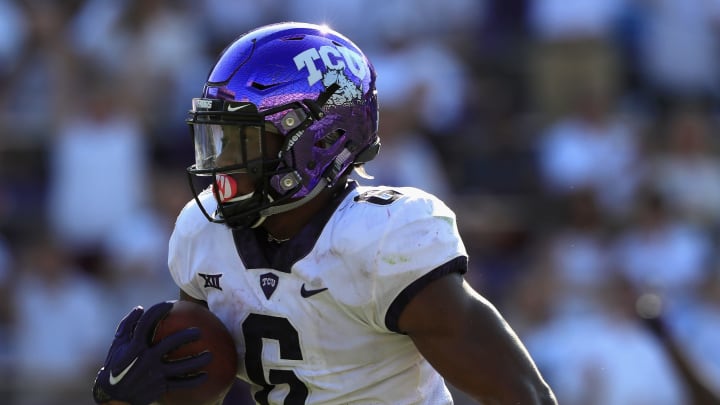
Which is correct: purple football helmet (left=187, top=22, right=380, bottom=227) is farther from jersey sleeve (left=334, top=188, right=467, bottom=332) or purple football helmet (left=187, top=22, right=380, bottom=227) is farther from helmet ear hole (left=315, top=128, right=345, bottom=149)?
jersey sleeve (left=334, top=188, right=467, bottom=332)

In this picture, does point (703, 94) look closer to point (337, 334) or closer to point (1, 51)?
point (1, 51)

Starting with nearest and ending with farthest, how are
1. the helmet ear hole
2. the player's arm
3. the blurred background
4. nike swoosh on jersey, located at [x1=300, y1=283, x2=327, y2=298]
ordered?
the player's arm < nike swoosh on jersey, located at [x1=300, y1=283, x2=327, y2=298] < the helmet ear hole < the blurred background

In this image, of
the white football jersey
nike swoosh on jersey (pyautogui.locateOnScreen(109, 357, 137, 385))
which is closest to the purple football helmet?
the white football jersey

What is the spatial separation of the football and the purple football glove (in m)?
0.02

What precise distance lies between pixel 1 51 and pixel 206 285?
16.4 ft

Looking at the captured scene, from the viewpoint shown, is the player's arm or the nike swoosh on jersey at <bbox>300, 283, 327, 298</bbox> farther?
the nike swoosh on jersey at <bbox>300, 283, 327, 298</bbox>

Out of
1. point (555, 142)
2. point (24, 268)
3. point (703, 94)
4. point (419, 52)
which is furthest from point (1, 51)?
point (703, 94)

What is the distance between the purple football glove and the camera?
275 cm

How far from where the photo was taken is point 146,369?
2.75 meters

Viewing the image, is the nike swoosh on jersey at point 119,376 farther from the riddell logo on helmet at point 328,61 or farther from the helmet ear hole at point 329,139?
the riddell logo on helmet at point 328,61

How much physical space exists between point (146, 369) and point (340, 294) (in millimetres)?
461

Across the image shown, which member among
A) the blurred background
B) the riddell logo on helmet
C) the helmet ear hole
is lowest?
the blurred background

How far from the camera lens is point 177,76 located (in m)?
7.26

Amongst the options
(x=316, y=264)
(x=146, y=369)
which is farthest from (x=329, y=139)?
(x=146, y=369)
